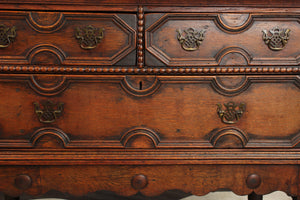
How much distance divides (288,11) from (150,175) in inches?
32.5

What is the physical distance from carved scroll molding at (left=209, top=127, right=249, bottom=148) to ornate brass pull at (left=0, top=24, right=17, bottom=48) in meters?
0.85

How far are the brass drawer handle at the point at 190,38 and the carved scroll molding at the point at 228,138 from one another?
35cm

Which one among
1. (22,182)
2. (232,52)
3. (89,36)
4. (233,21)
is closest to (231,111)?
(232,52)

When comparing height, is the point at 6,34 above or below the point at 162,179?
above

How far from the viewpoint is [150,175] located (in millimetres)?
952

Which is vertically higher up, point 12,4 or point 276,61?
point 12,4

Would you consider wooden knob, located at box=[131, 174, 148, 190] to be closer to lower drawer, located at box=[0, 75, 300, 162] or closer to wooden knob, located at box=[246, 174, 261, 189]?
lower drawer, located at box=[0, 75, 300, 162]

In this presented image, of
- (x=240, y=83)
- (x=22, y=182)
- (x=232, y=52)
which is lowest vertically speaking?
(x=22, y=182)

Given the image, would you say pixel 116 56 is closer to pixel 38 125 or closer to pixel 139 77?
pixel 139 77

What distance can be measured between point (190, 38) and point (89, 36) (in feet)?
1.25

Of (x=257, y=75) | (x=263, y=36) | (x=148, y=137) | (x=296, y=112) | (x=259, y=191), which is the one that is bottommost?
(x=259, y=191)

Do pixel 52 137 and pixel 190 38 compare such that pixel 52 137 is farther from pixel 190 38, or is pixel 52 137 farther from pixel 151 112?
pixel 190 38

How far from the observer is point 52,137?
36.4 inches

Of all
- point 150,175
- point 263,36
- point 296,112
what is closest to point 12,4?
point 150,175
